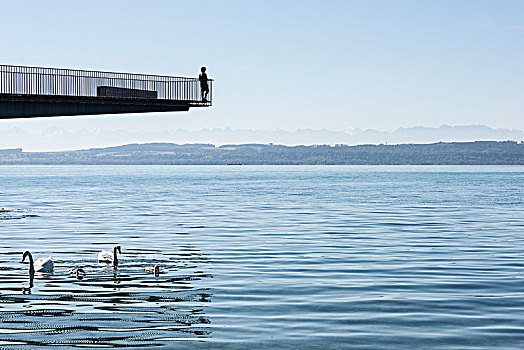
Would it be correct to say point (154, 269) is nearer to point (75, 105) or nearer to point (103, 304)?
point (103, 304)

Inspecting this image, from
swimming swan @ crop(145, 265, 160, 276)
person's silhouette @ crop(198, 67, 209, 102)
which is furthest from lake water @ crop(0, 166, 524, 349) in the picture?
person's silhouette @ crop(198, 67, 209, 102)

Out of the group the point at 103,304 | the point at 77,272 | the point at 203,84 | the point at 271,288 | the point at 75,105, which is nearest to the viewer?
the point at 103,304

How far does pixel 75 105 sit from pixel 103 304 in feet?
97.3

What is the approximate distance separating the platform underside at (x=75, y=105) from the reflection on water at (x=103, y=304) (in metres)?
17.6

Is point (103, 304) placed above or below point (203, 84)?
below

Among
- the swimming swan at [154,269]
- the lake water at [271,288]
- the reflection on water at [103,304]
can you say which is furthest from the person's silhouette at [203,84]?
the swimming swan at [154,269]

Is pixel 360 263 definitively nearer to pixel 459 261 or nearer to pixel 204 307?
pixel 459 261

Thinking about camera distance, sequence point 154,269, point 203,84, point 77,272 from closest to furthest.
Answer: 1. point 77,272
2. point 154,269
3. point 203,84

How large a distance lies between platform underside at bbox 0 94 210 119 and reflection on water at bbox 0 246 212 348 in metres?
17.6

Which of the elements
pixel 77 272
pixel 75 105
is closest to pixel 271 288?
pixel 77 272

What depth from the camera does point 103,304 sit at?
21.4m

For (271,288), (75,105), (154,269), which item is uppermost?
(75,105)

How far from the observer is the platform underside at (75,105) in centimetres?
4619

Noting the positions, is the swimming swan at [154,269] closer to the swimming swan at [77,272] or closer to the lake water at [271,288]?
the lake water at [271,288]
